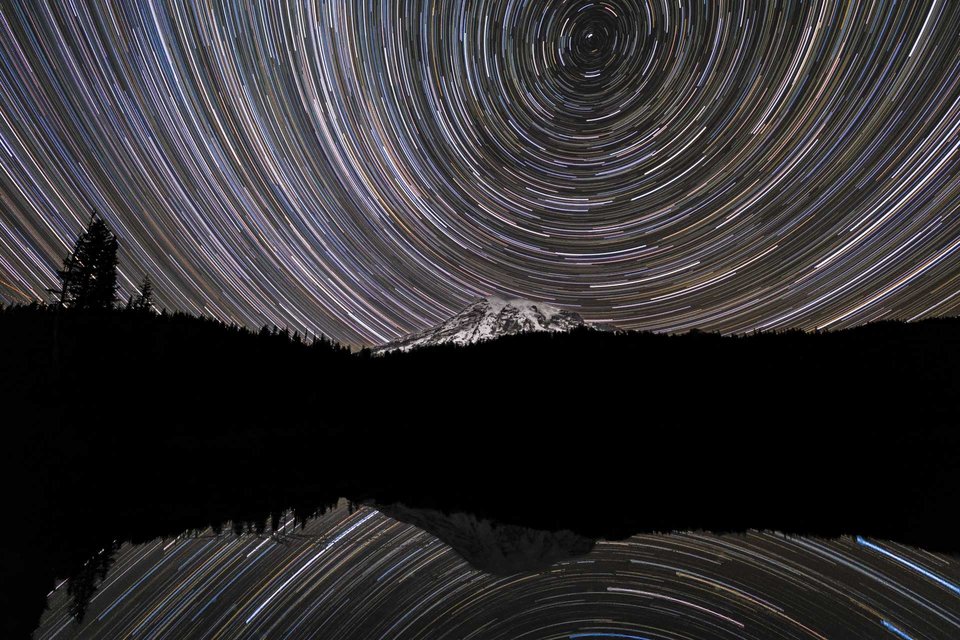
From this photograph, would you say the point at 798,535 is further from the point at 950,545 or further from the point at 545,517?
the point at 545,517

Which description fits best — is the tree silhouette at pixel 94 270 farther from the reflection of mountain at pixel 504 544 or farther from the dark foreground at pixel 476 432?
the reflection of mountain at pixel 504 544

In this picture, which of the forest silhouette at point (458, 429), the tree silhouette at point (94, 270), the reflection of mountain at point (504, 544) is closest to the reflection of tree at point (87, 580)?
the forest silhouette at point (458, 429)

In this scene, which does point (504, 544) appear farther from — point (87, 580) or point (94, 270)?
point (94, 270)

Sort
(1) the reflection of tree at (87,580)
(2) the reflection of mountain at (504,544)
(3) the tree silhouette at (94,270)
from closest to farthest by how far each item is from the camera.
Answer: (1) the reflection of tree at (87,580) → (2) the reflection of mountain at (504,544) → (3) the tree silhouette at (94,270)

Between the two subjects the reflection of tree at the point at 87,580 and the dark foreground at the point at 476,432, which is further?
the dark foreground at the point at 476,432

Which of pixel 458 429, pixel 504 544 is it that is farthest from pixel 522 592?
pixel 458 429

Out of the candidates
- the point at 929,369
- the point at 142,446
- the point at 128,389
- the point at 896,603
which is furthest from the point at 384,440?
the point at 929,369
